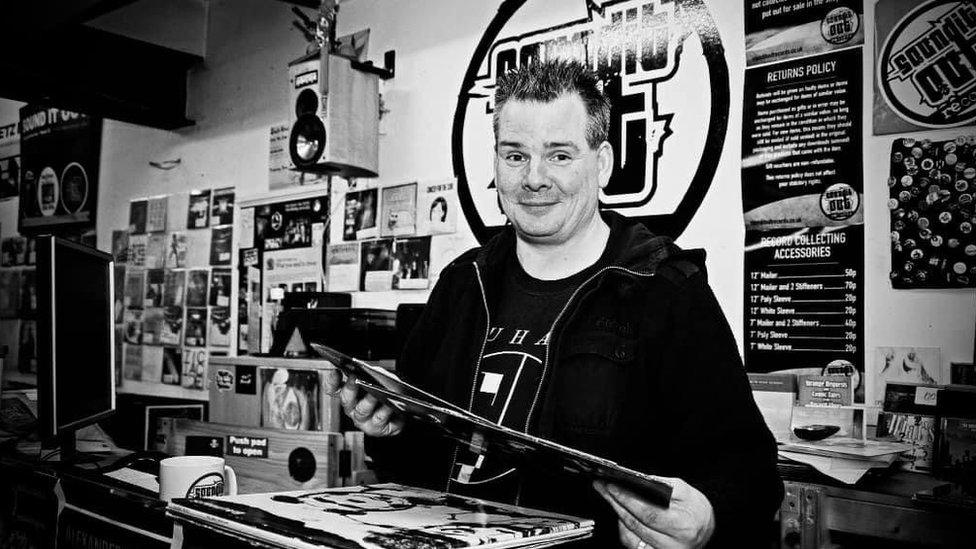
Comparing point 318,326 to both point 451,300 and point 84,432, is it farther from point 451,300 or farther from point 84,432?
point 451,300

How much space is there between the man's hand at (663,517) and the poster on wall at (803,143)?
1.54 m

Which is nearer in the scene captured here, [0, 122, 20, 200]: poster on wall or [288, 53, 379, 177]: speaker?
[288, 53, 379, 177]: speaker

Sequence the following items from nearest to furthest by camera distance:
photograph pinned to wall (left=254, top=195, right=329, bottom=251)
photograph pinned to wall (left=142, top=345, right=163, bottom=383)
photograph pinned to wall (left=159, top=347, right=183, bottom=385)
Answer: photograph pinned to wall (left=254, top=195, right=329, bottom=251)
photograph pinned to wall (left=159, top=347, right=183, bottom=385)
photograph pinned to wall (left=142, top=345, right=163, bottom=383)

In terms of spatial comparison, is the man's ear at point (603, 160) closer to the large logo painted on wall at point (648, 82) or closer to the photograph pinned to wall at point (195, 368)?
the large logo painted on wall at point (648, 82)

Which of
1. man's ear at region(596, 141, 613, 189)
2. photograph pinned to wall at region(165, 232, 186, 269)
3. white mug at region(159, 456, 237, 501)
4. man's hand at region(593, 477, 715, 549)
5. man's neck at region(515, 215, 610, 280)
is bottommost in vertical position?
white mug at region(159, 456, 237, 501)

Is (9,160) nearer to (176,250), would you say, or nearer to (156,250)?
(156,250)

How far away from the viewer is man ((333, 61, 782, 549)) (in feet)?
4.28

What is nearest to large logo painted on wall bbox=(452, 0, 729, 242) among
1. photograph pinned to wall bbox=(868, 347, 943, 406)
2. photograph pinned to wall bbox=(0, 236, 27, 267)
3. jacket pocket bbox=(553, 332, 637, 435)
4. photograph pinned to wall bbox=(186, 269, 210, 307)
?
photograph pinned to wall bbox=(868, 347, 943, 406)

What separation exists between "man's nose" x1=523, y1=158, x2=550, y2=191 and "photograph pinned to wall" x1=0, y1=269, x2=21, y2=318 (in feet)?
17.9

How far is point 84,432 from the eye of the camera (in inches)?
111

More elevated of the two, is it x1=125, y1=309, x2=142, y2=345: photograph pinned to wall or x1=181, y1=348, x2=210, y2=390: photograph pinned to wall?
x1=125, y1=309, x2=142, y2=345: photograph pinned to wall

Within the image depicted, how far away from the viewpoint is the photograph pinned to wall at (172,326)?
176 inches

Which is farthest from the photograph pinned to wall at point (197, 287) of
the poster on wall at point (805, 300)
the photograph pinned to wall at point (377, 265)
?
the poster on wall at point (805, 300)

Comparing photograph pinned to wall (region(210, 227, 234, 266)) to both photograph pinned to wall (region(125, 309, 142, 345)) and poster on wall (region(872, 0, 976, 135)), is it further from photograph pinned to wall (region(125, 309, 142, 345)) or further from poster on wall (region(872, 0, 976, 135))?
poster on wall (region(872, 0, 976, 135))
